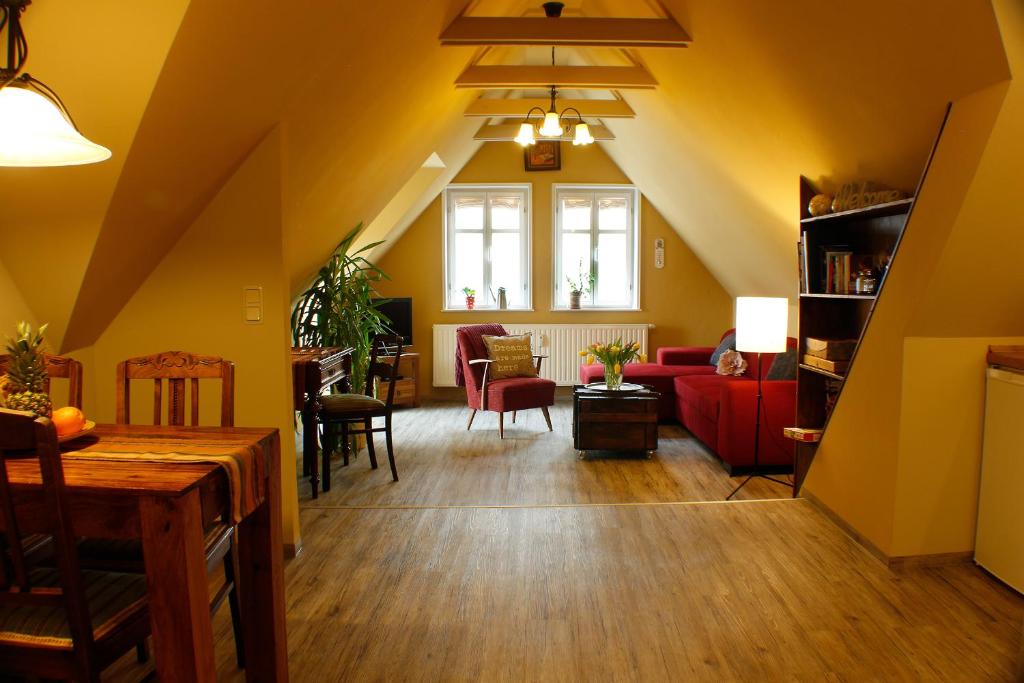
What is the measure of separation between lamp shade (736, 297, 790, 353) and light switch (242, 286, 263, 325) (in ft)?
9.06

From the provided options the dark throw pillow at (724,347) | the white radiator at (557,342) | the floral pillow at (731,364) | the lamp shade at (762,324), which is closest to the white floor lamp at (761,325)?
the lamp shade at (762,324)

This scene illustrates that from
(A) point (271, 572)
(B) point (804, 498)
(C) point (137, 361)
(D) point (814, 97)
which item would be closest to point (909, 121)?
(D) point (814, 97)

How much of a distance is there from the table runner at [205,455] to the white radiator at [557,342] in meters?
5.57

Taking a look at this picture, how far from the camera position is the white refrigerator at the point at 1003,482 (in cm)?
293

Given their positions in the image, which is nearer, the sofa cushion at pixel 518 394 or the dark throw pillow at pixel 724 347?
the sofa cushion at pixel 518 394

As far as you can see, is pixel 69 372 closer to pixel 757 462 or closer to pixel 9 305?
pixel 9 305

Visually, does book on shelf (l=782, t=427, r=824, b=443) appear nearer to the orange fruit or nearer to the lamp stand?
the lamp stand

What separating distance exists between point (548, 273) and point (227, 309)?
5.02m

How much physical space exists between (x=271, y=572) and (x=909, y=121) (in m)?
2.99

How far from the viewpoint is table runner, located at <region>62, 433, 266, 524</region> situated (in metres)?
1.95

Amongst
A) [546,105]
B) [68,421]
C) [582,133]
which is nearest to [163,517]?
[68,421]

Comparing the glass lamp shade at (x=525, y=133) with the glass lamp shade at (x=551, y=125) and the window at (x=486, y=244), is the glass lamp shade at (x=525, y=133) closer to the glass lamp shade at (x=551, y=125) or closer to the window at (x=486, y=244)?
the glass lamp shade at (x=551, y=125)

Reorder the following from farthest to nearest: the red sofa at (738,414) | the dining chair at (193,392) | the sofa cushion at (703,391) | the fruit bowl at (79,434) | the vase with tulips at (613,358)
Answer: the vase with tulips at (613,358), the sofa cushion at (703,391), the red sofa at (738,414), the dining chair at (193,392), the fruit bowl at (79,434)

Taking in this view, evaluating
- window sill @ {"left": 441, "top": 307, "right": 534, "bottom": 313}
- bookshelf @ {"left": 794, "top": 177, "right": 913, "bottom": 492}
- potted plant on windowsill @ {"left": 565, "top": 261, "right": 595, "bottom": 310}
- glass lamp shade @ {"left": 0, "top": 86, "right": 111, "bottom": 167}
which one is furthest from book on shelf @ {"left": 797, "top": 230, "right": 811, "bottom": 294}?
window sill @ {"left": 441, "top": 307, "right": 534, "bottom": 313}
